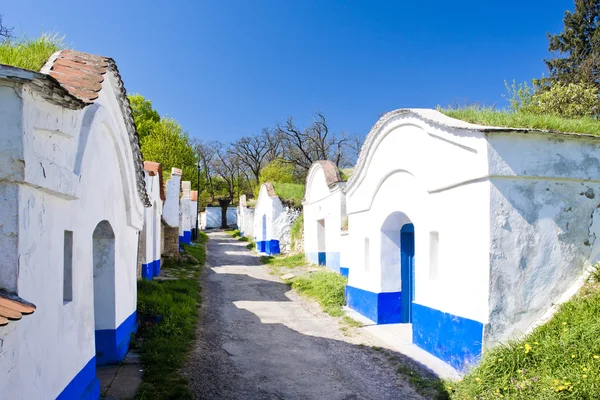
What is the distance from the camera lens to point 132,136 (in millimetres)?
6418

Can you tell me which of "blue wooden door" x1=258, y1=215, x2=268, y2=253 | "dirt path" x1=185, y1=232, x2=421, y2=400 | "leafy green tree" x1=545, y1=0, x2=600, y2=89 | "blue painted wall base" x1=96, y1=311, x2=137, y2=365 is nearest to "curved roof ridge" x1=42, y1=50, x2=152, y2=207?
"blue painted wall base" x1=96, y1=311, x2=137, y2=365

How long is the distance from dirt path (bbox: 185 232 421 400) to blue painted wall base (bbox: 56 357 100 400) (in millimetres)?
1326

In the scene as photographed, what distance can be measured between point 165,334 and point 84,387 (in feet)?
11.1

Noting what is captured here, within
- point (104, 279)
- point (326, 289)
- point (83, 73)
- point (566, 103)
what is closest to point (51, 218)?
point (83, 73)

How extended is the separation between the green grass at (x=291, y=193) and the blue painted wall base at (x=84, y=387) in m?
18.0

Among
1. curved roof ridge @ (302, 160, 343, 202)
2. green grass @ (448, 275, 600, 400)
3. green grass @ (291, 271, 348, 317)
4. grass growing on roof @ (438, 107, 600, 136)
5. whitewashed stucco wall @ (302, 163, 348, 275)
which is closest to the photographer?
green grass @ (448, 275, 600, 400)

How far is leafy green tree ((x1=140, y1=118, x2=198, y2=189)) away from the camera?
29.5 meters

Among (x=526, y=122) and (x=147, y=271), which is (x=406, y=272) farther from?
(x=147, y=271)

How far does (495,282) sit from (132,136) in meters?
5.31

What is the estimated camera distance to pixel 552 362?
183 inches

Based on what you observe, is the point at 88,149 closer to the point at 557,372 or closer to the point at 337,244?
the point at 557,372

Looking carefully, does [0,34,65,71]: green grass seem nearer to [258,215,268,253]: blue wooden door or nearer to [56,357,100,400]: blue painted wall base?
[56,357,100,400]: blue painted wall base

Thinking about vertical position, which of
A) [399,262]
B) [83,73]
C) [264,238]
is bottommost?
[264,238]

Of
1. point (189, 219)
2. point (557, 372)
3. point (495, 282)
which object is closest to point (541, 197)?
point (495, 282)
